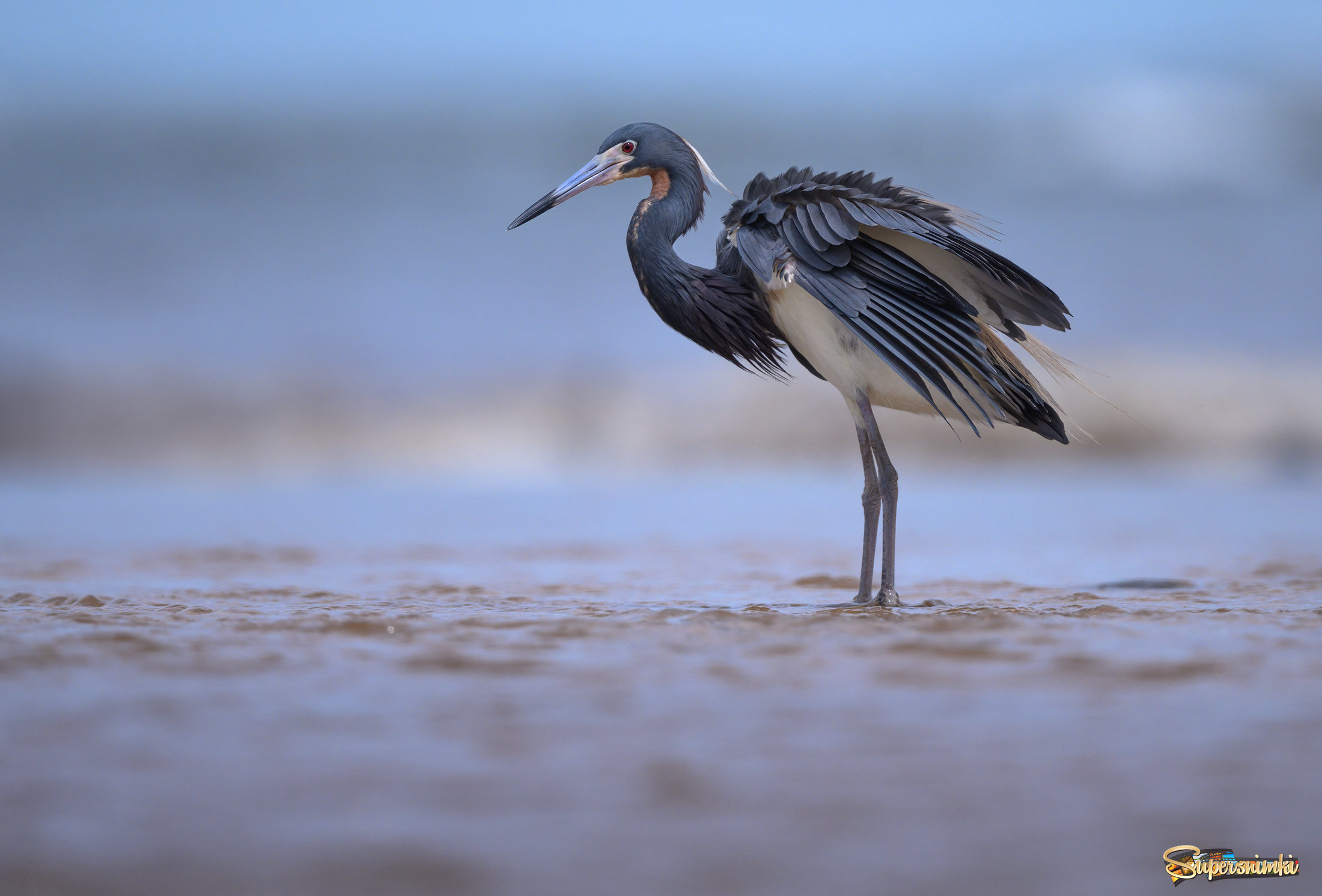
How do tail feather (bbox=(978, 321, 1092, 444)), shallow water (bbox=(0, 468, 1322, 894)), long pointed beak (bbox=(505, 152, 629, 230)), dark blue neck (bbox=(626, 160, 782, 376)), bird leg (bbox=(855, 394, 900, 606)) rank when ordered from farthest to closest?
long pointed beak (bbox=(505, 152, 629, 230)), dark blue neck (bbox=(626, 160, 782, 376)), tail feather (bbox=(978, 321, 1092, 444)), bird leg (bbox=(855, 394, 900, 606)), shallow water (bbox=(0, 468, 1322, 894))

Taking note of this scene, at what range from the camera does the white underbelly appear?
16.8 ft

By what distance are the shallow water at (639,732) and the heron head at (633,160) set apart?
70.5 inches

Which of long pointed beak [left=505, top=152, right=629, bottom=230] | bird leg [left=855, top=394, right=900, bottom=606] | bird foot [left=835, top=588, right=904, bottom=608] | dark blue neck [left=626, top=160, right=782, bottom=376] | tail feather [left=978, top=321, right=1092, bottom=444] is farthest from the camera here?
long pointed beak [left=505, top=152, right=629, bottom=230]

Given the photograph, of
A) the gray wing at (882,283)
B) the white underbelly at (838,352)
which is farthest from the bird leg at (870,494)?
the gray wing at (882,283)

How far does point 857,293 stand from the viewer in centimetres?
480

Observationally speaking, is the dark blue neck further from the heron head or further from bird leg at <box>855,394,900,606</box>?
bird leg at <box>855,394,900,606</box>

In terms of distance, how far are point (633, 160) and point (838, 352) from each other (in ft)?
4.69

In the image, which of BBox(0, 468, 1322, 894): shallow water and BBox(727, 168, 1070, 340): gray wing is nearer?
BBox(0, 468, 1322, 894): shallow water

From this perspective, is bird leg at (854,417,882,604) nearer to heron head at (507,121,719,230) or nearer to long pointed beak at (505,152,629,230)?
heron head at (507,121,719,230)

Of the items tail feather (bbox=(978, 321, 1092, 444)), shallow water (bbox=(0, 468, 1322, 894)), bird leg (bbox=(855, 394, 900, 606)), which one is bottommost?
shallow water (bbox=(0, 468, 1322, 894))

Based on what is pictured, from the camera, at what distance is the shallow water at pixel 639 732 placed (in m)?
1.80

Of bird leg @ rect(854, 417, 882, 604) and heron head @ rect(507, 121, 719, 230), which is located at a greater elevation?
heron head @ rect(507, 121, 719, 230)

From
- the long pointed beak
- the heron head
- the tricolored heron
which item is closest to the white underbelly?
the tricolored heron

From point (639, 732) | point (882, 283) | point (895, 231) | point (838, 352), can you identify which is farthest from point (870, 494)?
point (639, 732)
